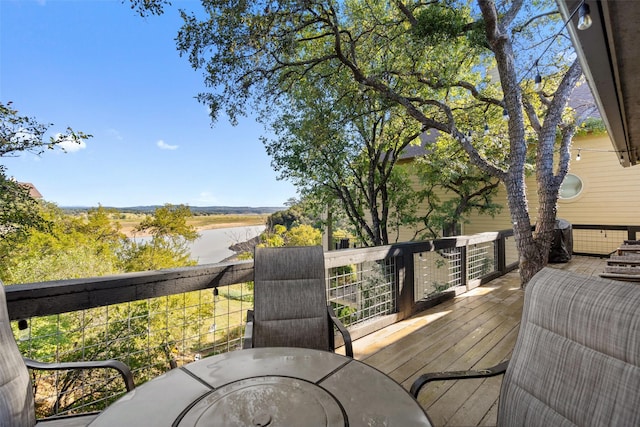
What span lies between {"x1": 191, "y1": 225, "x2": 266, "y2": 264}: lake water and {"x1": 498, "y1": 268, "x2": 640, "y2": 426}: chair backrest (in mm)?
6825

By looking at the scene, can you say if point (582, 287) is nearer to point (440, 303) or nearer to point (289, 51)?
point (440, 303)

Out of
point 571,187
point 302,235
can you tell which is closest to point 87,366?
point 302,235

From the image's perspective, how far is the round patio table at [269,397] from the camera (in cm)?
94

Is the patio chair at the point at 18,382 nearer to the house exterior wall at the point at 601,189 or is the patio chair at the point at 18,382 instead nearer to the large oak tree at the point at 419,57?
the large oak tree at the point at 419,57

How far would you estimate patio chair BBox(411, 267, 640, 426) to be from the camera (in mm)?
868

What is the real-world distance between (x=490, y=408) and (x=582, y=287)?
152cm

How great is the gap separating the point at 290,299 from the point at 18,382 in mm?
1461

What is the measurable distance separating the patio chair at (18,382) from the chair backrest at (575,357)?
1680 mm

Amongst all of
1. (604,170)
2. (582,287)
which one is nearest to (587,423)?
(582,287)

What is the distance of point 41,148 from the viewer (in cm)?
512

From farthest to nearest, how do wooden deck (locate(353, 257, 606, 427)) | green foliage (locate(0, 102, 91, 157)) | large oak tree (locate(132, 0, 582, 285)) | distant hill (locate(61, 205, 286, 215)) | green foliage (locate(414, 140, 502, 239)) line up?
1. green foliage (locate(414, 140, 502, 239))
2. distant hill (locate(61, 205, 286, 215))
3. green foliage (locate(0, 102, 91, 157))
4. large oak tree (locate(132, 0, 582, 285))
5. wooden deck (locate(353, 257, 606, 427))

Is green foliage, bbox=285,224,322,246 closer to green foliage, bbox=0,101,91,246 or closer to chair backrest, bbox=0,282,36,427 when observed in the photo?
green foliage, bbox=0,101,91,246

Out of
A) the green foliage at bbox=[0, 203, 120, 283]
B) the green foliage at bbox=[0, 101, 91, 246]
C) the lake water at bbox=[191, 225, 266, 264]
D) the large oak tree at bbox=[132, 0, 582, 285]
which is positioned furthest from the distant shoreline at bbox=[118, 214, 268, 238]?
the large oak tree at bbox=[132, 0, 582, 285]

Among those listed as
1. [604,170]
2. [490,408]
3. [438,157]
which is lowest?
[490,408]
